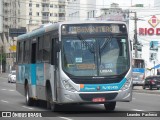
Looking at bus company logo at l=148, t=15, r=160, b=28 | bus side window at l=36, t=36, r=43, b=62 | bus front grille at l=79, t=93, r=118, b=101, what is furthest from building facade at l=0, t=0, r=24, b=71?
bus front grille at l=79, t=93, r=118, b=101

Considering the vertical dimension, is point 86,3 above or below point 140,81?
above

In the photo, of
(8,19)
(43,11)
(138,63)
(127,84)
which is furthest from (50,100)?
(8,19)

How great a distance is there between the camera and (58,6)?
150375 mm

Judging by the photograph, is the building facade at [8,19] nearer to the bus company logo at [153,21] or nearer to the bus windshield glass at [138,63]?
the bus company logo at [153,21]

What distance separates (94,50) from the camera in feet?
60.9

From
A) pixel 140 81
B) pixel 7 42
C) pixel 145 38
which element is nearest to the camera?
pixel 140 81

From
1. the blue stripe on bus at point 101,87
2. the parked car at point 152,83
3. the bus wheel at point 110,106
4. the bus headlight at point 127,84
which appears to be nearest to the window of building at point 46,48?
the blue stripe on bus at point 101,87

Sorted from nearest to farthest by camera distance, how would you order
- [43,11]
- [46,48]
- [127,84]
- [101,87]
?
1. [101,87]
2. [127,84]
3. [46,48]
4. [43,11]

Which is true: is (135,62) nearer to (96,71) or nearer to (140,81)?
(140,81)

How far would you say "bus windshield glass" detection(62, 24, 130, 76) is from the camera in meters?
18.4

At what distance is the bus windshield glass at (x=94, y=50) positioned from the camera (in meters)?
18.4

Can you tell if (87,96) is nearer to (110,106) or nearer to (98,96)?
(98,96)

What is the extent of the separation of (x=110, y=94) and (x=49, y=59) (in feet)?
9.46

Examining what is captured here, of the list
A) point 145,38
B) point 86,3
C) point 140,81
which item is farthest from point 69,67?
point 86,3
